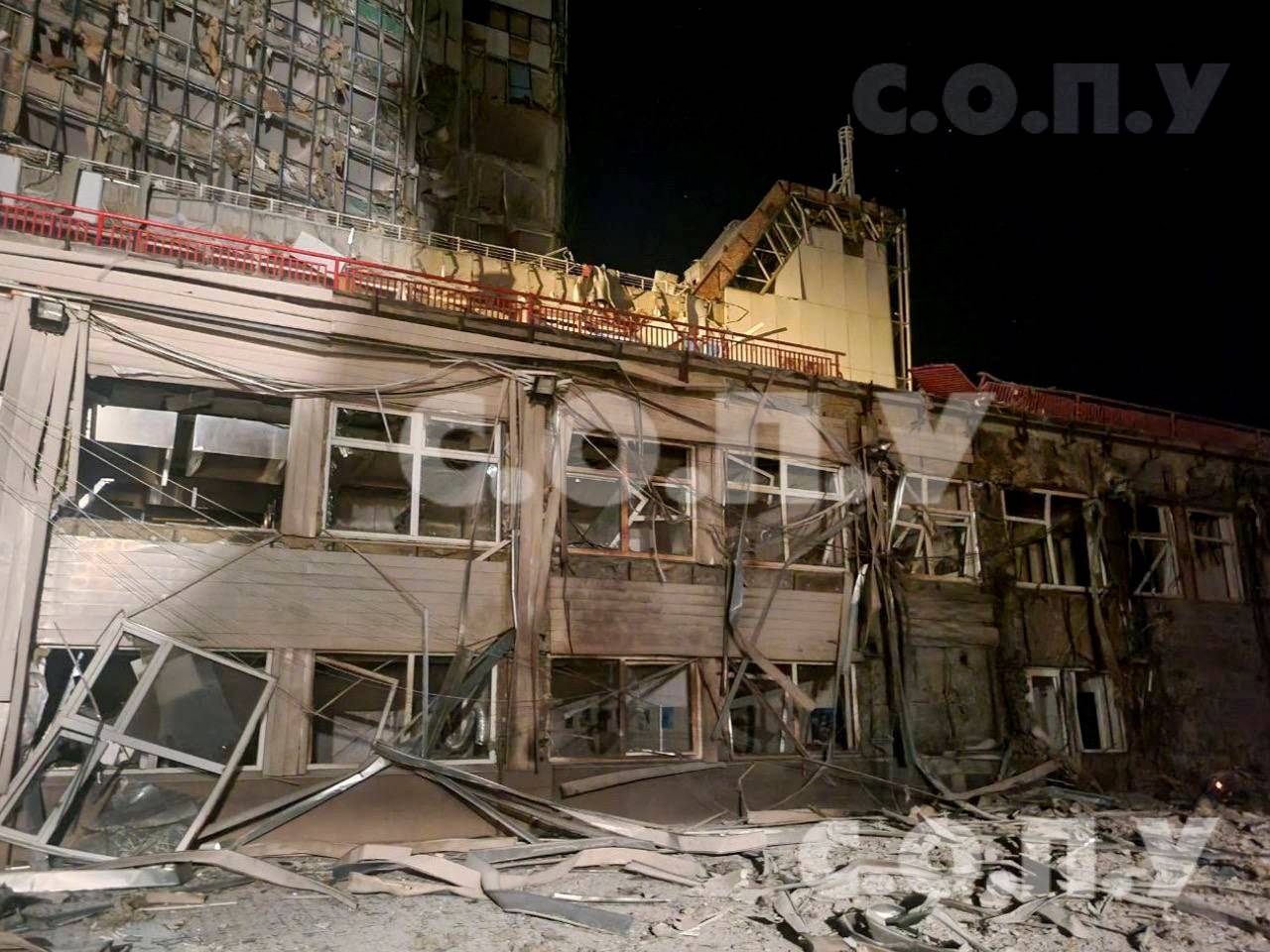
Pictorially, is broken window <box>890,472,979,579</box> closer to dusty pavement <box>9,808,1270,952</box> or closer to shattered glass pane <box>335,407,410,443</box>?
dusty pavement <box>9,808,1270,952</box>

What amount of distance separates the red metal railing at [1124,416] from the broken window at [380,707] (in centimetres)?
1171

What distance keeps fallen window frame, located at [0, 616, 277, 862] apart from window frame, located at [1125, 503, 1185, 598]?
1565 cm

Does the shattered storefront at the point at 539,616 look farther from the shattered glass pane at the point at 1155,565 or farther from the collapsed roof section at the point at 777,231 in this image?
the collapsed roof section at the point at 777,231

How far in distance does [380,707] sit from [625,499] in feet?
14.8

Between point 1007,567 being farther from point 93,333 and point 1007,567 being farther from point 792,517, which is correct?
point 93,333

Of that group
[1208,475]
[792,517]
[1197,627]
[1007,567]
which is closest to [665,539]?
[792,517]

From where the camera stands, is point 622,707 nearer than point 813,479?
Yes

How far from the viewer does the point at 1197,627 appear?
16359mm

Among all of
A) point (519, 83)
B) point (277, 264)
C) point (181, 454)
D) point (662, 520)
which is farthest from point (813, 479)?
point (519, 83)

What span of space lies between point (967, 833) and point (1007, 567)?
5.68m

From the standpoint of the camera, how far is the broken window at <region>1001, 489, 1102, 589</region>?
51.1 feet

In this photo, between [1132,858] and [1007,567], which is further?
[1007,567]

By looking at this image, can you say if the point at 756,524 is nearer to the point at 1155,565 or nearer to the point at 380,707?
the point at 380,707

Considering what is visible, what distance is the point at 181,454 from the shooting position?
10812mm
